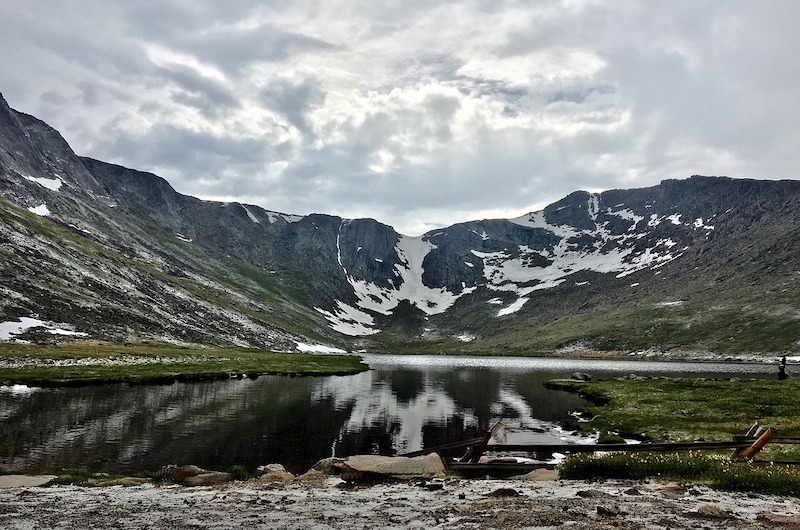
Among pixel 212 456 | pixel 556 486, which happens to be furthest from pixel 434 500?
pixel 212 456

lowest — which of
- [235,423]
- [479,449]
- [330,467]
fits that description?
[235,423]

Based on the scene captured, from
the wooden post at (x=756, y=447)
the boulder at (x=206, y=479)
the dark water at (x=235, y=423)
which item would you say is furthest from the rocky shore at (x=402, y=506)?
the dark water at (x=235, y=423)

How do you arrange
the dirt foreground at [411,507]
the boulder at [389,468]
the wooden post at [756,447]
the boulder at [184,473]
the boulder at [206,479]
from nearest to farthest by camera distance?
the dirt foreground at [411,507]
the wooden post at [756,447]
the boulder at [389,468]
the boulder at [206,479]
the boulder at [184,473]

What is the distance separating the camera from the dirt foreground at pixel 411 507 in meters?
11.7

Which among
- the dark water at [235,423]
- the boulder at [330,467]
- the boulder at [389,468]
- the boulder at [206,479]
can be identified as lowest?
the dark water at [235,423]

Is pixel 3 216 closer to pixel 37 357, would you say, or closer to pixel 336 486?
pixel 37 357

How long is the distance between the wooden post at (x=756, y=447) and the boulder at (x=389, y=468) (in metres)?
11.8

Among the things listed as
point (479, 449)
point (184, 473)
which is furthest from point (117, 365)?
point (479, 449)

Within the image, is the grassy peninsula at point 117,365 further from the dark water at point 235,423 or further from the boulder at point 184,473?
the boulder at point 184,473

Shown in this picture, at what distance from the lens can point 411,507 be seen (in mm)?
13961

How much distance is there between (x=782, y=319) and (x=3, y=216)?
25907cm

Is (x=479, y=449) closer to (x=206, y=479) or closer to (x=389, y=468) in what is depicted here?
(x=389, y=468)

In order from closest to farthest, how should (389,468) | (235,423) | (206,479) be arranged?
(389,468), (206,479), (235,423)

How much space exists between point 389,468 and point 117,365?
72812mm
